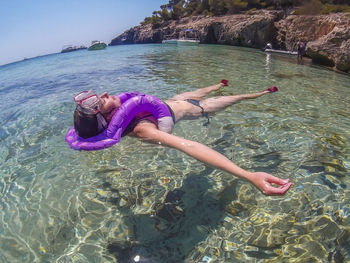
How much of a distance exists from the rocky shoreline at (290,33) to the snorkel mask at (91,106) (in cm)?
1257

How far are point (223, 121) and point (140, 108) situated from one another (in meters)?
2.32

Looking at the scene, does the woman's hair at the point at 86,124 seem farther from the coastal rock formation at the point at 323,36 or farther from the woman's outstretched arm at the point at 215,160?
the coastal rock formation at the point at 323,36

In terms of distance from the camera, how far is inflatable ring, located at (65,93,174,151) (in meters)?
2.92

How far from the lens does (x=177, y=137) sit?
2488 millimetres

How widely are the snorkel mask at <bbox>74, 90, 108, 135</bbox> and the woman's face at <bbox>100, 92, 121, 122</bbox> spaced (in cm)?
13

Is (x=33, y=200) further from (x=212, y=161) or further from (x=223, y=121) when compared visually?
(x=223, y=121)

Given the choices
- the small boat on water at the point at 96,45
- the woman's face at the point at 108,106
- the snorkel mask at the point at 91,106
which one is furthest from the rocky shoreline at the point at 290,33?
the small boat on water at the point at 96,45

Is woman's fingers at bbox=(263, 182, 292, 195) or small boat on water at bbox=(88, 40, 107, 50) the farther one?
small boat on water at bbox=(88, 40, 107, 50)

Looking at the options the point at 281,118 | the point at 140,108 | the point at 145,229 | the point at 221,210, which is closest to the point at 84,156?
the point at 140,108

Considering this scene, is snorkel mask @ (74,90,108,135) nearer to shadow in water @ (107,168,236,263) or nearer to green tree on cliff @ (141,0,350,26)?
shadow in water @ (107,168,236,263)

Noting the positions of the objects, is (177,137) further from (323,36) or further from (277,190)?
(323,36)

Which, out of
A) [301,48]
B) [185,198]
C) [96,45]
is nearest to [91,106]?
[185,198]

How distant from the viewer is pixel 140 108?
10.8ft

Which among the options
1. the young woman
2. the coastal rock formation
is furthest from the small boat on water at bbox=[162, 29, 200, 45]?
the young woman
